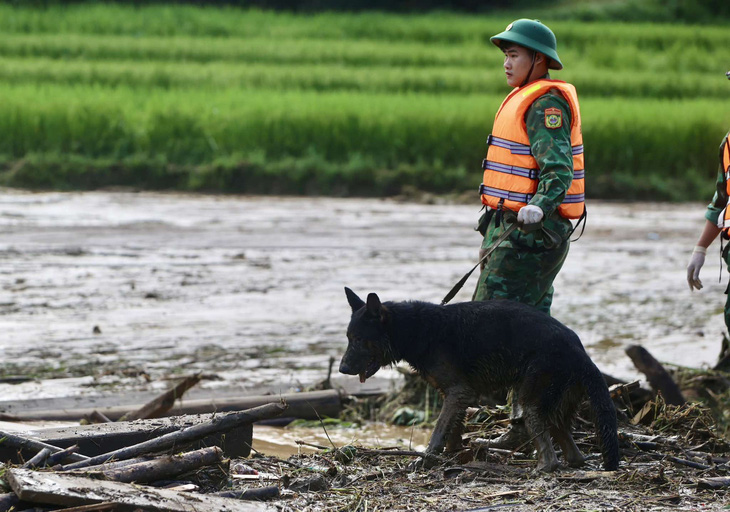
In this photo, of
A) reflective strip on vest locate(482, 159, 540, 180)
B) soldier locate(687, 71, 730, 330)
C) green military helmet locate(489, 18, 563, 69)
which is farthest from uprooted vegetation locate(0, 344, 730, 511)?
green military helmet locate(489, 18, 563, 69)

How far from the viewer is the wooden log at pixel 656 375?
6.15 m

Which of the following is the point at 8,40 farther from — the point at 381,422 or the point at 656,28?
the point at 381,422

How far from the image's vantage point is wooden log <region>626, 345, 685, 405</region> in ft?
20.2

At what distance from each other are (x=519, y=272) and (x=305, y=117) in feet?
45.8

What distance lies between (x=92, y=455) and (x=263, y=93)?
1716 centimetres

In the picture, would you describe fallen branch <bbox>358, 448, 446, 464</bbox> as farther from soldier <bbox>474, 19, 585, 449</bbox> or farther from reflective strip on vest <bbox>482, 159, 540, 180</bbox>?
reflective strip on vest <bbox>482, 159, 540, 180</bbox>

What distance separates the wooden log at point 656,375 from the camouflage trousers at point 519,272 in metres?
1.51

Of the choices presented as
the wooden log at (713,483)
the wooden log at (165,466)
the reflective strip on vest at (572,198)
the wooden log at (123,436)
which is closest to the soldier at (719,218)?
the reflective strip on vest at (572,198)

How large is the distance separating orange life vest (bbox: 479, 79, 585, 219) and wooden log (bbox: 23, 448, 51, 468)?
233cm

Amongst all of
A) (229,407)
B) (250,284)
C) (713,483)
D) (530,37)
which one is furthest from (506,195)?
(250,284)

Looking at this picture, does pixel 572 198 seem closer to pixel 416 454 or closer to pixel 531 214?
pixel 531 214

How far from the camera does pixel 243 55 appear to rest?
2698cm

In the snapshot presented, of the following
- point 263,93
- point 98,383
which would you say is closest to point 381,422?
point 98,383

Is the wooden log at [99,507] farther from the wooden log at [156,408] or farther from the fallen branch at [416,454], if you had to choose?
the wooden log at [156,408]
